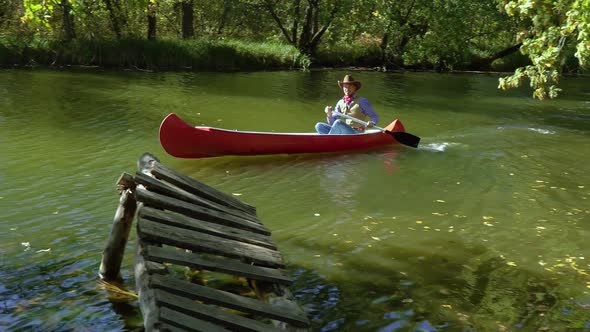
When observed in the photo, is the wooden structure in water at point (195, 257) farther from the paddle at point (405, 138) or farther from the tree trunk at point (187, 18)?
the tree trunk at point (187, 18)

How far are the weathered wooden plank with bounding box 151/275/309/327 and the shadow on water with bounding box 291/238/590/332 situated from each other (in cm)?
111

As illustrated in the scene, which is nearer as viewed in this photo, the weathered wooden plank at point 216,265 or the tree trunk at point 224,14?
the weathered wooden plank at point 216,265

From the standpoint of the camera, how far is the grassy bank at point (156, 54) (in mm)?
21344

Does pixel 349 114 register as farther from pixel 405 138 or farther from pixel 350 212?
pixel 350 212

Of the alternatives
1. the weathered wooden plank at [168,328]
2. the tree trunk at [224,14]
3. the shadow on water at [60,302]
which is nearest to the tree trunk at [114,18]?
the tree trunk at [224,14]

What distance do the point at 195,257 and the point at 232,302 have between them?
0.51 meters

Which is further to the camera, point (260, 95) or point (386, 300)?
point (260, 95)

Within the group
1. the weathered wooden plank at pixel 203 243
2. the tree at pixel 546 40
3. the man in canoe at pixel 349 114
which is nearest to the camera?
the weathered wooden plank at pixel 203 243

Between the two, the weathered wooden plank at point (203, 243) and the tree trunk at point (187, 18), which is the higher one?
the tree trunk at point (187, 18)

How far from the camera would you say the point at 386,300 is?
485 cm

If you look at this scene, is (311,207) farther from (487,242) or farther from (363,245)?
(487,242)

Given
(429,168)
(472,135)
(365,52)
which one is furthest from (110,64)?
(429,168)

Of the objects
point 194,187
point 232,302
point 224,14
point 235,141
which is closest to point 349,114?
point 235,141

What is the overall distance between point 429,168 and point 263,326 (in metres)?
7.11
